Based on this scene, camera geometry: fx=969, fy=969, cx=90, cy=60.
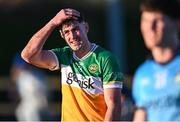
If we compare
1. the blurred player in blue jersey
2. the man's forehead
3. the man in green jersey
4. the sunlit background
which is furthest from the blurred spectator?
the man's forehead

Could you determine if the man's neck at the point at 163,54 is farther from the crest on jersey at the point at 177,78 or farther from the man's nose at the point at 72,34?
the man's nose at the point at 72,34

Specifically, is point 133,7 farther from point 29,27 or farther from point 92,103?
point 92,103

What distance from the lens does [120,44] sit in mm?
20875

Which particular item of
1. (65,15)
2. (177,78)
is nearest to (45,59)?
(65,15)

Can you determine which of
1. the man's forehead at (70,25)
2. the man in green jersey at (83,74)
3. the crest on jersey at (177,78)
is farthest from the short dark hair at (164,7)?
the man's forehead at (70,25)

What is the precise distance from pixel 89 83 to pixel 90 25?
16840 millimetres

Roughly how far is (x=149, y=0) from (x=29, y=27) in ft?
49.1

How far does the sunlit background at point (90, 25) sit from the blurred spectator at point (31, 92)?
3.66 meters

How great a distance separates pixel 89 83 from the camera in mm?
5672

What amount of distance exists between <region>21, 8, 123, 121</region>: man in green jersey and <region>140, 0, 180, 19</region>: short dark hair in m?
1.33

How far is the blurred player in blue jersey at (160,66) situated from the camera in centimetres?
688

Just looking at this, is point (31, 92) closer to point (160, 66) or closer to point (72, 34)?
point (160, 66)

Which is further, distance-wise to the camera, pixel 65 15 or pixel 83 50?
pixel 83 50

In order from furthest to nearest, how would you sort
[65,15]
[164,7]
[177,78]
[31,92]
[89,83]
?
[31,92] < [164,7] < [177,78] < [89,83] < [65,15]
